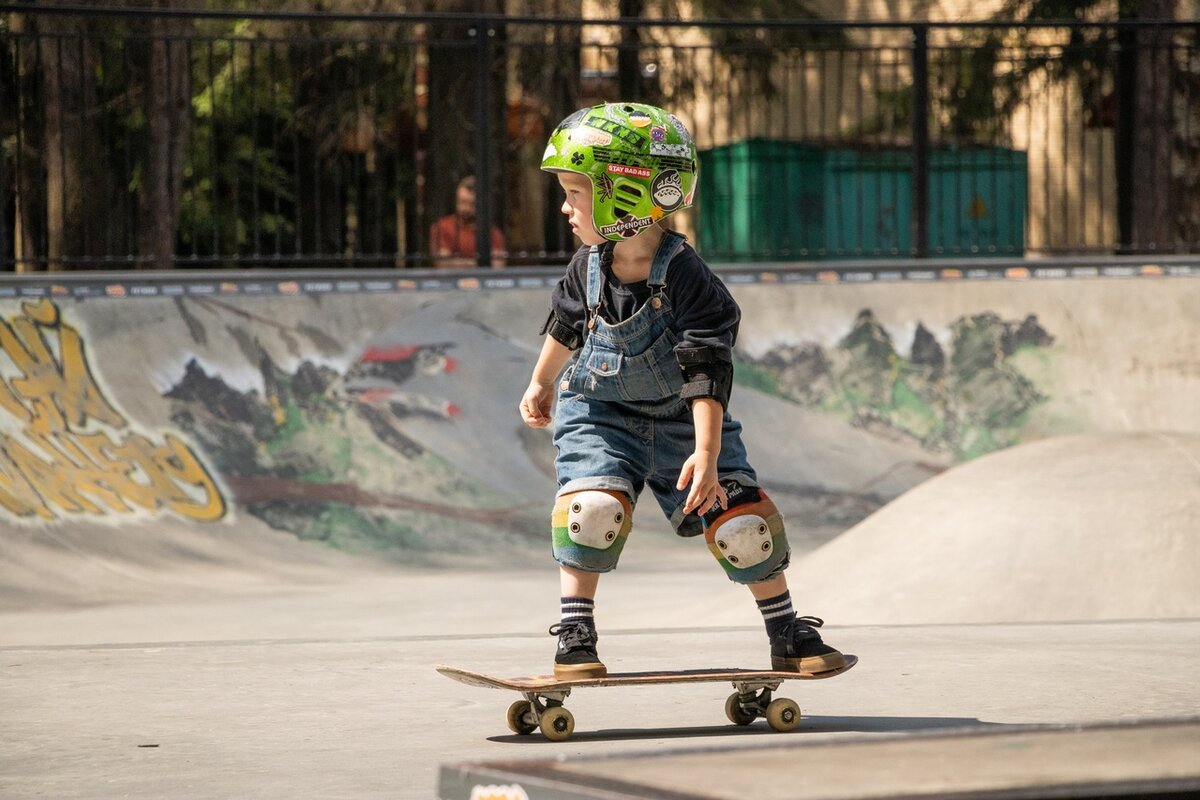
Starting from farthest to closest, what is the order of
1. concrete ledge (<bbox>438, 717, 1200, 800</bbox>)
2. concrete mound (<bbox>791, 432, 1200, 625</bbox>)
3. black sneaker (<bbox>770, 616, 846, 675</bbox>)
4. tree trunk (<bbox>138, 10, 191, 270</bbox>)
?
tree trunk (<bbox>138, 10, 191, 270</bbox>)
concrete mound (<bbox>791, 432, 1200, 625</bbox>)
black sneaker (<bbox>770, 616, 846, 675</bbox>)
concrete ledge (<bbox>438, 717, 1200, 800</bbox>)

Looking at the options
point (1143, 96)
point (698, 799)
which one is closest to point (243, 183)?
point (1143, 96)

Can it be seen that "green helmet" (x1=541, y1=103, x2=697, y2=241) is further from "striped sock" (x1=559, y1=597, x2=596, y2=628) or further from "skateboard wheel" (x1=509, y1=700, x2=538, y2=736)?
"skateboard wheel" (x1=509, y1=700, x2=538, y2=736)

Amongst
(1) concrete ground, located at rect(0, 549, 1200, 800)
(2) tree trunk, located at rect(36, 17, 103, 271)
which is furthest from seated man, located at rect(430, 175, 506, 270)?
(1) concrete ground, located at rect(0, 549, 1200, 800)

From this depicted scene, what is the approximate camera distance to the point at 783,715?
175 inches

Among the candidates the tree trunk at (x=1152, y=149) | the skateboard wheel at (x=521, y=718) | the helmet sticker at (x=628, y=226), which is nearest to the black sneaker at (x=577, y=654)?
the skateboard wheel at (x=521, y=718)

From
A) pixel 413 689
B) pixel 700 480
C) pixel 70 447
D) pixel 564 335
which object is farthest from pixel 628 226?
pixel 70 447

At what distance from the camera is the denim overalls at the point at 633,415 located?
4.46m

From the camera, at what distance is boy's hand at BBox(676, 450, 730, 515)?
14.0ft

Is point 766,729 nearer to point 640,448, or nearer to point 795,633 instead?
point 795,633

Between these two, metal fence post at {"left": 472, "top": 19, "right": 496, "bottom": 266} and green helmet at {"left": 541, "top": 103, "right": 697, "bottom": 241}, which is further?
metal fence post at {"left": 472, "top": 19, "right": 496, "bottom": 266}

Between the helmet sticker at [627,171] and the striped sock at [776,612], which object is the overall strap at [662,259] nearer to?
the helmet sticker at [627,171]

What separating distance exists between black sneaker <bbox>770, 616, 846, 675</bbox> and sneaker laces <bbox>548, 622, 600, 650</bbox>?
0.52m

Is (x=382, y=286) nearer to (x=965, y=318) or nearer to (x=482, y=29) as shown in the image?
(x=482, y=29)

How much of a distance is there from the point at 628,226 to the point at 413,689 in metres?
1.63
